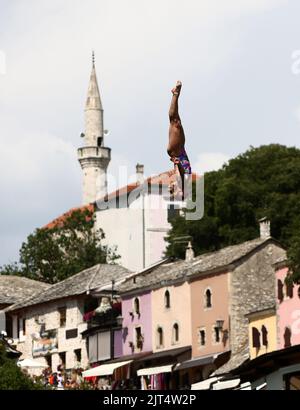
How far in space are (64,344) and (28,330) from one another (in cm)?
658

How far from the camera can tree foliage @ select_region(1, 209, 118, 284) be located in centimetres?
13688

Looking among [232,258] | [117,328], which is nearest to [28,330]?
[117,328]

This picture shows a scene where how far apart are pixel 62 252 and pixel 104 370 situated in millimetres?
42855

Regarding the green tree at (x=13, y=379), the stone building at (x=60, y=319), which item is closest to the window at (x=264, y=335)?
the green tree at (x=13, y=379)

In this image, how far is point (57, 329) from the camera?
367 feet

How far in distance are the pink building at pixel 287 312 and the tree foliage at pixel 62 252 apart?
5401cm

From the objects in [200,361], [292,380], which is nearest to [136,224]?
[200,361]

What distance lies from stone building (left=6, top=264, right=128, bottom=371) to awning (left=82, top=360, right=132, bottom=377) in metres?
8.42

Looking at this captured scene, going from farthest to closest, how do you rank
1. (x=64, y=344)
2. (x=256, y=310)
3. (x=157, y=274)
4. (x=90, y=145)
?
(x=90, y=145)
(x=64, y=344)
(x=157, y=274)
(x=256, y=310)

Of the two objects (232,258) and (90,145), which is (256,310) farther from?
(90,145)

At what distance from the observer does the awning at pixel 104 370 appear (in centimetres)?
9506

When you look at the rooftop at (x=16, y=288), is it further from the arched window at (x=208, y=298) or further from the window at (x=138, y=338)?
the arched window at (x=208, y=298)

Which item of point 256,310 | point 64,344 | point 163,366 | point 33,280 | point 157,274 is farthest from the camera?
point 33,280
